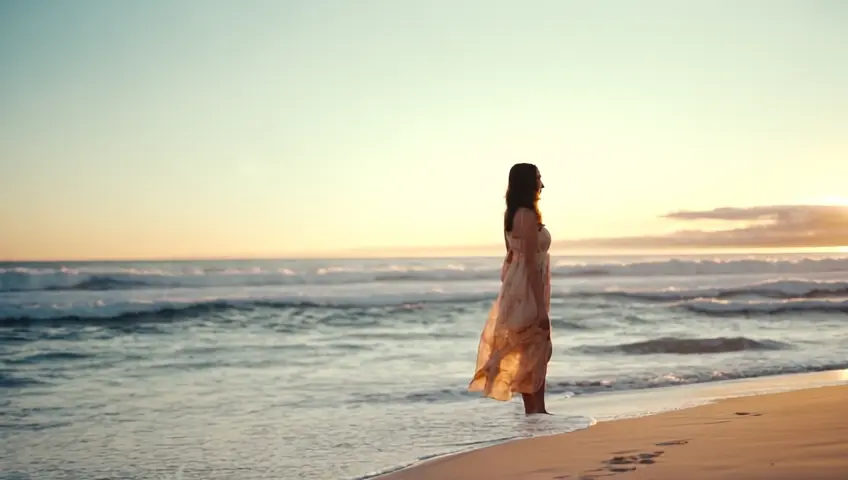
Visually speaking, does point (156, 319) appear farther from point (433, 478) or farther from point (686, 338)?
point (433, 478)

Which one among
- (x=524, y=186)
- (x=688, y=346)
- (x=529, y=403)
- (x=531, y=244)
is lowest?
(x=688, y=346)

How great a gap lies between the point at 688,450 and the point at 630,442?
21.7 inches

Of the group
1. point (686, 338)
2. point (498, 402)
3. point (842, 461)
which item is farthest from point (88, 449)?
point (686, 338)

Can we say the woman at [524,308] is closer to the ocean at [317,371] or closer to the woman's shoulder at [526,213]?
the woman's shoulder at [526,213]

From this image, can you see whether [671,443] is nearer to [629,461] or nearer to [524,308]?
[629,461]

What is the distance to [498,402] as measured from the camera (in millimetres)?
7316

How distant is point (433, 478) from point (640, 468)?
1.06 m

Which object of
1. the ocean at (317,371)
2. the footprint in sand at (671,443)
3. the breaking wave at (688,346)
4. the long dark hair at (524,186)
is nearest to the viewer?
the footprint in sand at (671,443)

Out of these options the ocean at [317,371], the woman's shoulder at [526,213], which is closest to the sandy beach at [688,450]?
the ocean at [317,371]

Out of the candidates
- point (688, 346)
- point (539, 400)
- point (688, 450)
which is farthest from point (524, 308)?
point (688, 346)

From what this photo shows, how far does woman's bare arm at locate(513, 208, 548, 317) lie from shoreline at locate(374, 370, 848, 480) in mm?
1019

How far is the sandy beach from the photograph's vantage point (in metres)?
3.78

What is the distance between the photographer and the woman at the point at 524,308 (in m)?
6.48

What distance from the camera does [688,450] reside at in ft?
14.1
